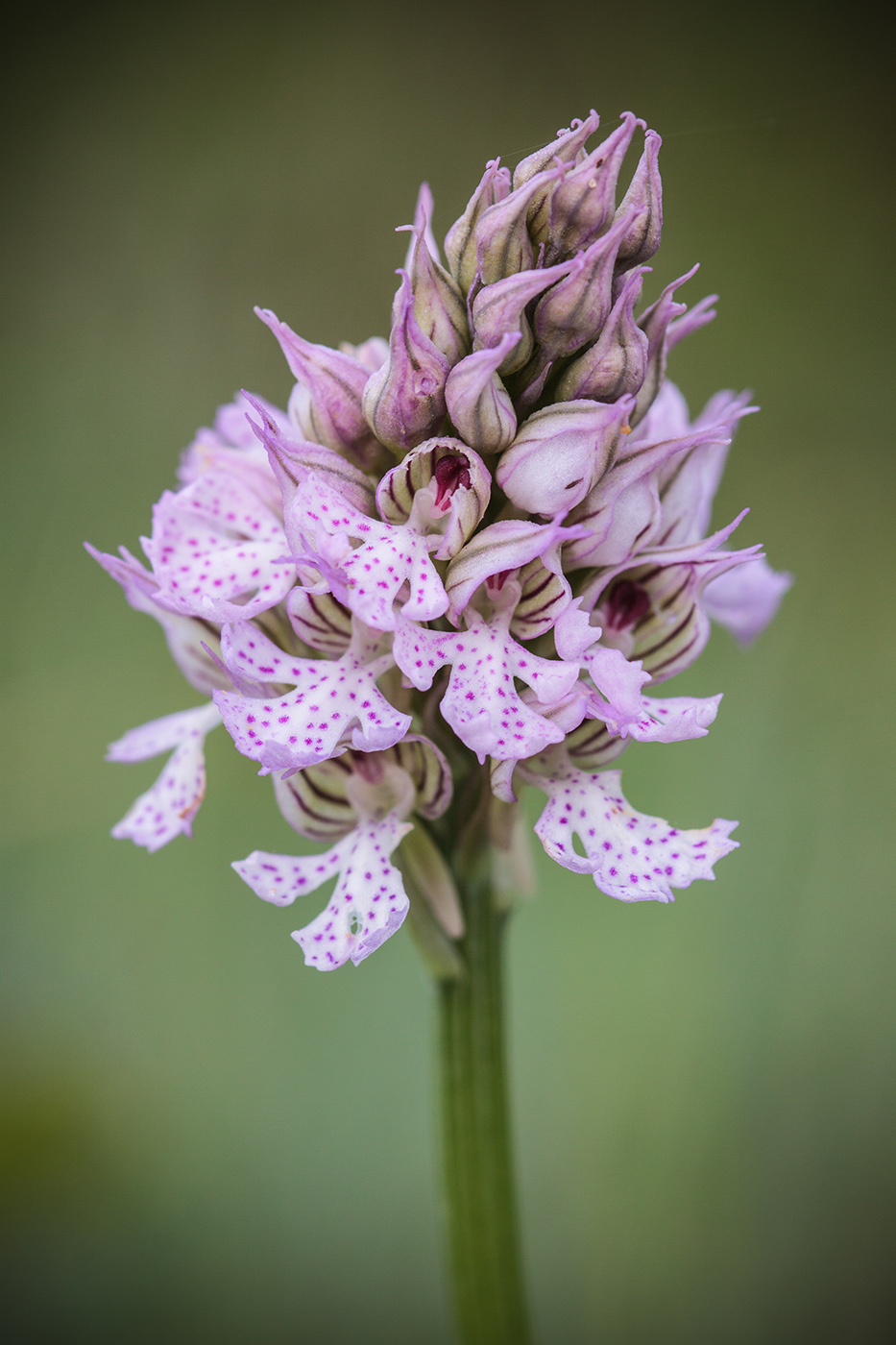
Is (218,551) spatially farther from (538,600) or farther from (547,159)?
(547,159)

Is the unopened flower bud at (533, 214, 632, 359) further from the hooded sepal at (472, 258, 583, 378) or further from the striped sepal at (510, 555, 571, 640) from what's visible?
the striped sepal at (510, 555, 571, 640)

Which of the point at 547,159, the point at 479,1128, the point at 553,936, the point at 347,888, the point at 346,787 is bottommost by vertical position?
the point at 479,1128

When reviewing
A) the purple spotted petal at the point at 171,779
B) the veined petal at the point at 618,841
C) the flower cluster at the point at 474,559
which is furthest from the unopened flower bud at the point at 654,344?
the purple spotted petal at the point at 171,779

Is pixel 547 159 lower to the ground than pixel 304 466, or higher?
higher

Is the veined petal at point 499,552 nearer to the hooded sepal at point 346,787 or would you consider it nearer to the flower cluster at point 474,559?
the flower cluster at point 474,559

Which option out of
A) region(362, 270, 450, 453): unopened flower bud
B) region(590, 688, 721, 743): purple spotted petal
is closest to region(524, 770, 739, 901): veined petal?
region(590, 688, 721, 743): purple spotted petal

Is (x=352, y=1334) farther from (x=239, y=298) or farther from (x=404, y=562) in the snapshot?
(x=239, y=298)

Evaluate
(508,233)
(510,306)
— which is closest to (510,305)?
(510,306)
